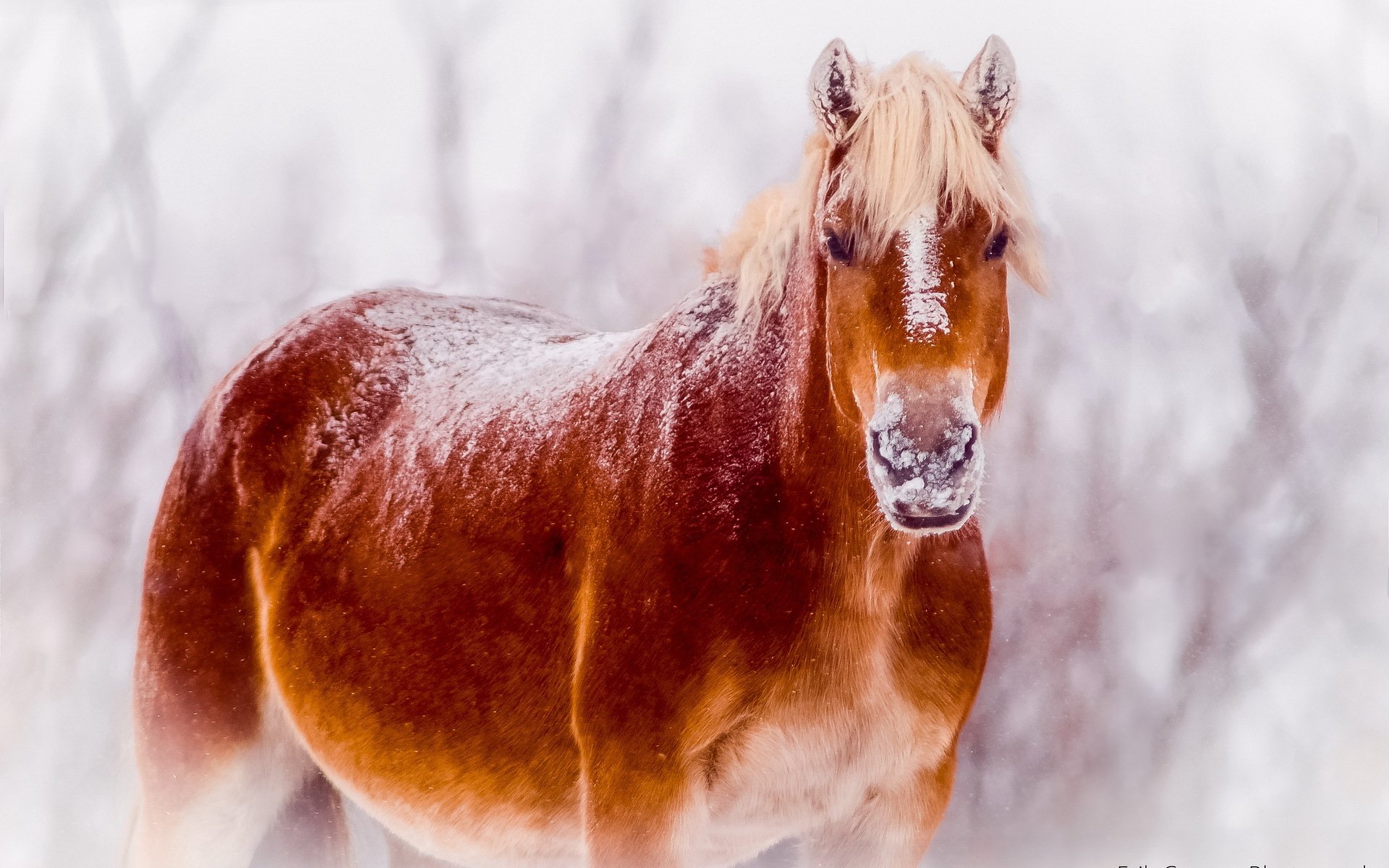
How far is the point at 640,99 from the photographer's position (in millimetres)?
2092

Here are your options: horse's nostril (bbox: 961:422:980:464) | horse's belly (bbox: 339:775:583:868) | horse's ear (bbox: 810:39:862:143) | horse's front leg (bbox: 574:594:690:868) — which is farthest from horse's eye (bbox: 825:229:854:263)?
horse's belly (bbox: 339:775:583:868)

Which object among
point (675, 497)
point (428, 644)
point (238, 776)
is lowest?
point (238, 776)

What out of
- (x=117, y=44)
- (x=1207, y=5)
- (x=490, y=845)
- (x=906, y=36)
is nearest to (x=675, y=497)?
(x=490, y=845)

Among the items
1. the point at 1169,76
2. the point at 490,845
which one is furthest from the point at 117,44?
the point at 1169,76

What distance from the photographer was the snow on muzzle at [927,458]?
99 cm

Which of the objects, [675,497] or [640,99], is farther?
[640,99]

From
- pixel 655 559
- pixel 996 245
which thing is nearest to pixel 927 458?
pixel 996 245

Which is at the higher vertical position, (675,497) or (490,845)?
(675,497)

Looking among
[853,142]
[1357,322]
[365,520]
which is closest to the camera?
[853,142]

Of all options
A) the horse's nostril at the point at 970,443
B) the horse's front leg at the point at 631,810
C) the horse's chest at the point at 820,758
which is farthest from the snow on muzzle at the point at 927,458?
the horse's front leg at the point at 631,810

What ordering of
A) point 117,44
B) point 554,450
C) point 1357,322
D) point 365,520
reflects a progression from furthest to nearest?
1. point 117,44
2. point 1357,322
3. point 365,520
4. point 554,450

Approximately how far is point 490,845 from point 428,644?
0.32 meters

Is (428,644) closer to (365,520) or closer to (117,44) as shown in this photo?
(365,520)

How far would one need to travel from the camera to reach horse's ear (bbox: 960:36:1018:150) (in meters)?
1.19
